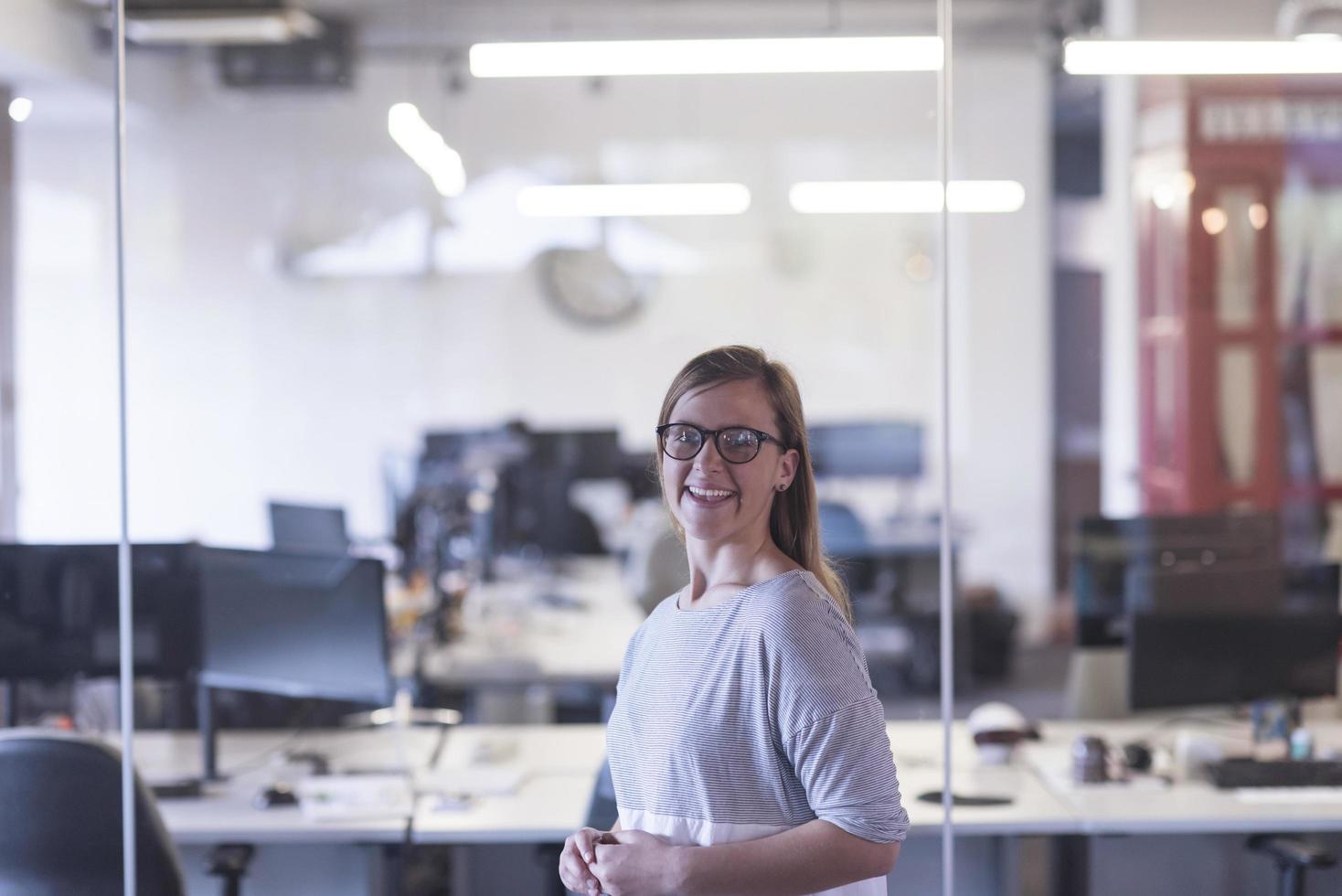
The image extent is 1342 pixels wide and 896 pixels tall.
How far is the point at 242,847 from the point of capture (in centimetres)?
284

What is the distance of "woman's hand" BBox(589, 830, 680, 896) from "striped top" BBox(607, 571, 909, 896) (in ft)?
0.11

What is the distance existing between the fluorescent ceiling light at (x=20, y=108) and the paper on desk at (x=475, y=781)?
79.4 inches

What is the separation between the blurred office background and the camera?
5.86 m

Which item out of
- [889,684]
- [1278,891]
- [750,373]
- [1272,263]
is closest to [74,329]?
[750,373]

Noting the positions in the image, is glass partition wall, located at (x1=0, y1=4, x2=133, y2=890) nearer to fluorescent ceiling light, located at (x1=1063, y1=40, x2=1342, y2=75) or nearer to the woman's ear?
the woman's ear

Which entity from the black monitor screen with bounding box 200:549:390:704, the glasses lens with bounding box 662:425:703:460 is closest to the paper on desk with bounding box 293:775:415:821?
the black monitor screen with bounding box 200:549:390:704

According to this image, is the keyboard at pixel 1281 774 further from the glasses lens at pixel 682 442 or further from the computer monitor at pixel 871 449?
the computer monitor at pixel 871 449

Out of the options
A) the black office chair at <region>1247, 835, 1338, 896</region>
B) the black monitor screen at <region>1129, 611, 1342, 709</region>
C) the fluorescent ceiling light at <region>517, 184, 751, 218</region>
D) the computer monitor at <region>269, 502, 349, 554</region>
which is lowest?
the black office chair at <region>1247, 835, 1338, 896</region>

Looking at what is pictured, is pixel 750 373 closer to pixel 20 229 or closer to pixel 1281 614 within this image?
pixel 1281 614

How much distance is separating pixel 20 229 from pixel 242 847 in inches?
124

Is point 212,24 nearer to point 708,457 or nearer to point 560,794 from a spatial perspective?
point 560,794

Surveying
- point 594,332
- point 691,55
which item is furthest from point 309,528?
point 594,332

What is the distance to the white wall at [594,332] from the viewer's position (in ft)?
24.1

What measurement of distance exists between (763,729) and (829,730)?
0.08 meters
